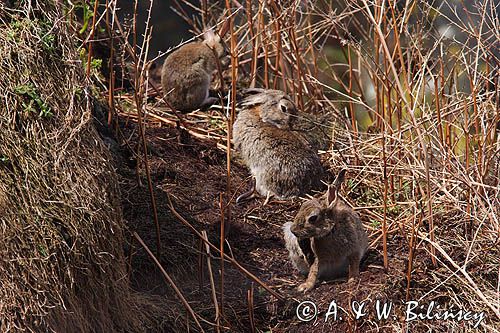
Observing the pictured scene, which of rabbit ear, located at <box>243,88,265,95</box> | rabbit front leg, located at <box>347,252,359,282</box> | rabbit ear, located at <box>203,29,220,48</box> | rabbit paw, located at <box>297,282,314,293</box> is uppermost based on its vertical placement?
rabbit ear, located at <box>203,29,220,48</box>

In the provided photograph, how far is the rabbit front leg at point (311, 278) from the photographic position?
14.4 feet

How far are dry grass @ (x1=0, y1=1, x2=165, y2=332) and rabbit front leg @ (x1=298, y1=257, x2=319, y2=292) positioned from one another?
822 mm

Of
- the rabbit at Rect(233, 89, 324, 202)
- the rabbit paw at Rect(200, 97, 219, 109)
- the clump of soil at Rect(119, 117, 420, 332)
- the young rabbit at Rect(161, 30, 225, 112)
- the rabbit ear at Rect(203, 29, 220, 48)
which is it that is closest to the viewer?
the clump of soil at Rect(119, 117, 420, 332)

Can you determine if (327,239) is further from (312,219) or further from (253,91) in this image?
(253,91)

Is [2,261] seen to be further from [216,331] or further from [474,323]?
[474,323]

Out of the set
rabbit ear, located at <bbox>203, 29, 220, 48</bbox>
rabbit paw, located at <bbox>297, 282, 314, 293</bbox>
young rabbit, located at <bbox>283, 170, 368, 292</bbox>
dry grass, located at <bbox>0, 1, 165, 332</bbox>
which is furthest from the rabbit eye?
rabbit ear, located at <bbox>203, 29, 220, 48</bbox>

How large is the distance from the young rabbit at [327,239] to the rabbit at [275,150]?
793mm

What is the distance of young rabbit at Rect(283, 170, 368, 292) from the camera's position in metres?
4.31

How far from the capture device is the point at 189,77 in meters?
6.03

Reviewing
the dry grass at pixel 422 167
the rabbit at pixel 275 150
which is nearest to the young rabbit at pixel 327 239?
the dry grass at pixel 422 167

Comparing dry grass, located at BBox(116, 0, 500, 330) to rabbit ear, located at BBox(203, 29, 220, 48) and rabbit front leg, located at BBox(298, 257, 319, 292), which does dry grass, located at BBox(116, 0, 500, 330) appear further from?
rabbit ear, located at BBox(203, 29, 220, 48)

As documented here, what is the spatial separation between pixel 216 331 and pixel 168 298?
0.35 meters

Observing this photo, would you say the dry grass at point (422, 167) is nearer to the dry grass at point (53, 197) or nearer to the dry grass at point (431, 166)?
the dry grass at point (431, 166)

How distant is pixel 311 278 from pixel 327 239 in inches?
8.9
